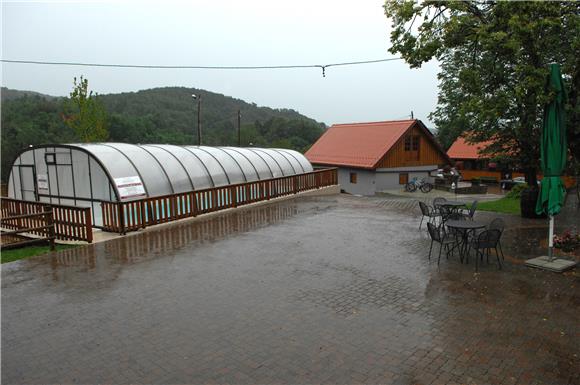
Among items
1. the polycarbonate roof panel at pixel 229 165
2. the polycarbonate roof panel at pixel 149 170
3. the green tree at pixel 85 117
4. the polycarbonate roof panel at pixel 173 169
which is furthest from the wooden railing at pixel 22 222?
the green tree at pixel 85 117

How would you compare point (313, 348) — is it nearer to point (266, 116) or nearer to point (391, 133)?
point (391, 133)

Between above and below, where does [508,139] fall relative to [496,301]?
above

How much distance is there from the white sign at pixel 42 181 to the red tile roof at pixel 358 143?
18944 millimetres

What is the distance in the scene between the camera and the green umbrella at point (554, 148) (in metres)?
8.02

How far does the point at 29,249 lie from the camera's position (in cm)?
1058

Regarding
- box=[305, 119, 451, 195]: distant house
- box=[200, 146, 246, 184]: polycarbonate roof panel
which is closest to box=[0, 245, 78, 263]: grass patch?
box=[200, 146, 246, 184]: polycarbonate roof panel

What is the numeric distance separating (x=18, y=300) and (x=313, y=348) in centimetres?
514

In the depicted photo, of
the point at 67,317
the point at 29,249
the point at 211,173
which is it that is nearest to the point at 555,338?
the point at 67,317

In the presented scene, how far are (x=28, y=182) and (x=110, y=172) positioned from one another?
5.03 metres

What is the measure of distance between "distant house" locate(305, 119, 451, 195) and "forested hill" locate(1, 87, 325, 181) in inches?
927

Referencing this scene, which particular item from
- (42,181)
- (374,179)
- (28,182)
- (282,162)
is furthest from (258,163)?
(374,179)

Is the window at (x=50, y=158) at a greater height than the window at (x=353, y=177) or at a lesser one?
greater

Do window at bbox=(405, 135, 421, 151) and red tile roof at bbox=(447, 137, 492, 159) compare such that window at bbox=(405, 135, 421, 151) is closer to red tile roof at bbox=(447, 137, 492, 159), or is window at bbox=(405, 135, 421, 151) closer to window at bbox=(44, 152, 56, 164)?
red tile roof at bbox=(447, 137, 492, 159)

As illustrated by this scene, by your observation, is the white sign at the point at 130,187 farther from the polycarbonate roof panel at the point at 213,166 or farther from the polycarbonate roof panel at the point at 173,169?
the polycarbonate roof panel at the point at 213,166
